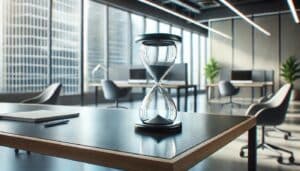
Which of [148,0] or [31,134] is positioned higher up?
[148,0]

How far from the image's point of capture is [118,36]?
9711mm

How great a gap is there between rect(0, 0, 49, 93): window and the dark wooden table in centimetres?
602

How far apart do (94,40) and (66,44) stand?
3.46ft

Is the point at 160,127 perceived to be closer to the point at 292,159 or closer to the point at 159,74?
the point at 159,74

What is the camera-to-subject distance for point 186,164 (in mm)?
695

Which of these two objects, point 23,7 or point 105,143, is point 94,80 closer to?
point 23,7

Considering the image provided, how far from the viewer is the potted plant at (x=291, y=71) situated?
10008 mm

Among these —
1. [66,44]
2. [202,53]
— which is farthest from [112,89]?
[202,53]

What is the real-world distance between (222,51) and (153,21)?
3.04 m

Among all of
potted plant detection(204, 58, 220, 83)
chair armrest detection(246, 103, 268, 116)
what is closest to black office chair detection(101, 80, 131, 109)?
chair armrest detection(246, 103, 268, 116)

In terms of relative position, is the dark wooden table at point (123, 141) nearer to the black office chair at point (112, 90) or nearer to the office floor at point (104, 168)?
the office floor at point (104, 168)

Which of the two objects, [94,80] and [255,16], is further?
[255,16]

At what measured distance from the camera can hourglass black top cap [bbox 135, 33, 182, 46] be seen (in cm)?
106

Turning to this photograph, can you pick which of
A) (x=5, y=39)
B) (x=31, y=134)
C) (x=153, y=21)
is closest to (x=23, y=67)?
(x=5, y=39)
